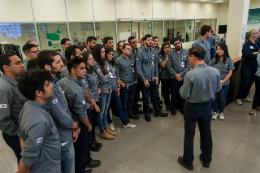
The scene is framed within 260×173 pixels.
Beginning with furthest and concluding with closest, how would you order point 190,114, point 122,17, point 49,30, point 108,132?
point 122,17, point 49,30, point 108,132, point 190,114

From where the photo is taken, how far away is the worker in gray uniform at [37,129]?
47.1 inches

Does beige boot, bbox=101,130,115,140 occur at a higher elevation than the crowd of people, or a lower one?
lower

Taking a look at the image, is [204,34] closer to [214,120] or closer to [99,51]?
[214,120]

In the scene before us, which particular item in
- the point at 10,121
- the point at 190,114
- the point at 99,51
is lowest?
the point at 190,114

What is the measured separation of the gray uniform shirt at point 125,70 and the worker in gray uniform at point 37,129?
2.11m

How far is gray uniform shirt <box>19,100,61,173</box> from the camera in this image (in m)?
1.19

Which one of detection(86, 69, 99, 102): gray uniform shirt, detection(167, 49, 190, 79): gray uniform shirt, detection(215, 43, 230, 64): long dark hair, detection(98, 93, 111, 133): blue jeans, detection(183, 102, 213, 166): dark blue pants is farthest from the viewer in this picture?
Answer: detection(167, 49, 190, 79): gray uniform shirt

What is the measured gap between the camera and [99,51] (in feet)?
9.11

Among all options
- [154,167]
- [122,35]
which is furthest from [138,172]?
[122,35]

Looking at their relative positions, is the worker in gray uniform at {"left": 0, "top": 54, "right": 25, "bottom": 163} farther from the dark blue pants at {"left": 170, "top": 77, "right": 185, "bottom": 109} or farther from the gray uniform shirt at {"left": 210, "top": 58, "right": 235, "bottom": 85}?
the gray uniform shirt at {"left": 210, "top": 58, "right": 235, "bottom": 85}

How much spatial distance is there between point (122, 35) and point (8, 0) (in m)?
4.30

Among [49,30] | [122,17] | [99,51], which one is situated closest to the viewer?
[99,51]

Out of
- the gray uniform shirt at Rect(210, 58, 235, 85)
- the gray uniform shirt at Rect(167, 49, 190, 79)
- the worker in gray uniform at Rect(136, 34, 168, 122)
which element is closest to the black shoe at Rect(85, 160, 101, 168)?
the worker in gray uniform at Rect(136, 34, 168, 122)

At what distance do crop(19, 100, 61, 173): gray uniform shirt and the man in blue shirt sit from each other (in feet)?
14.0
